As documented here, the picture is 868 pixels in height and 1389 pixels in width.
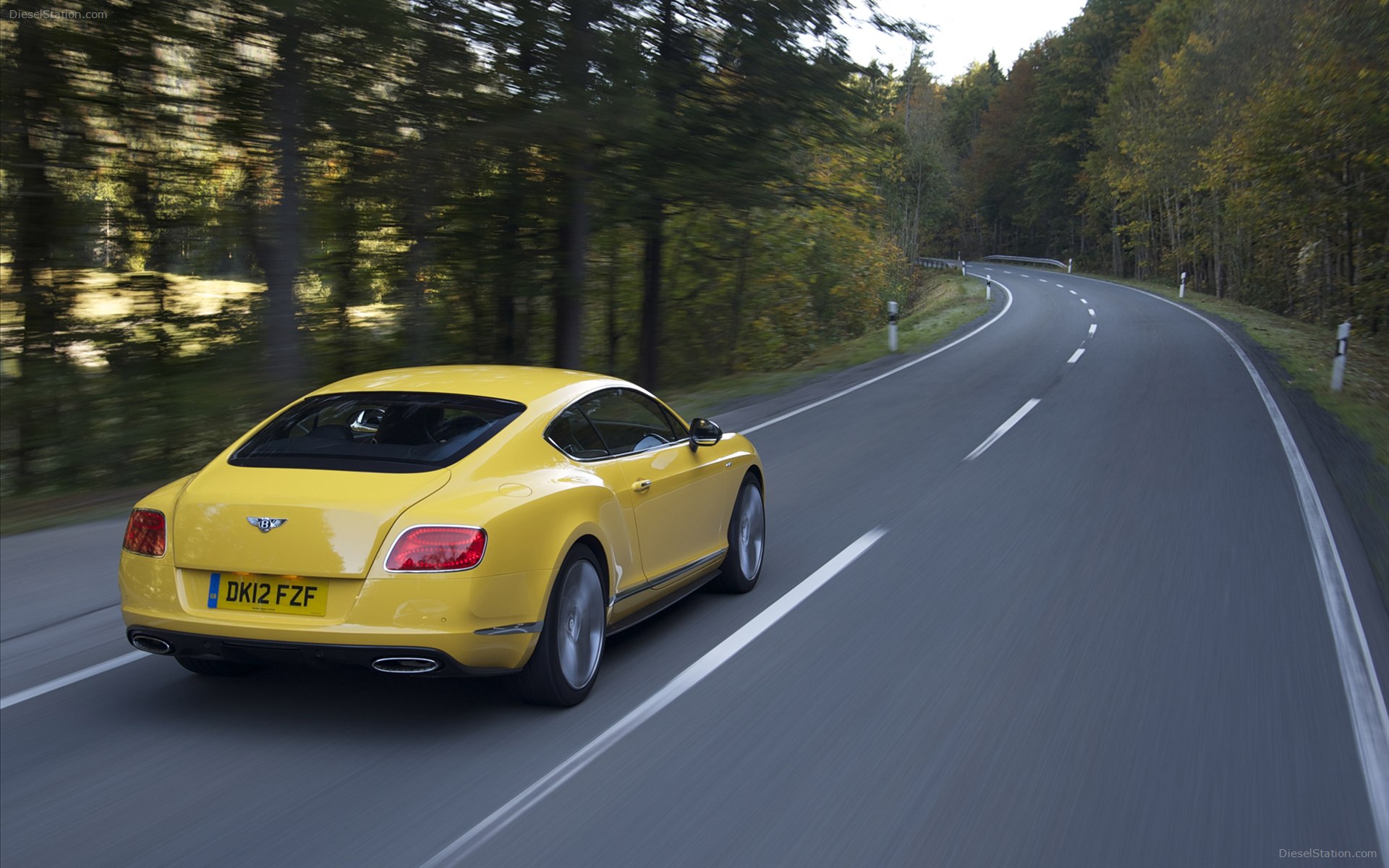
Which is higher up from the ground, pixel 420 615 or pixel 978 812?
pixel 420 615

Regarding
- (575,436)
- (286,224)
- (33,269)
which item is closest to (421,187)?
(286,224)

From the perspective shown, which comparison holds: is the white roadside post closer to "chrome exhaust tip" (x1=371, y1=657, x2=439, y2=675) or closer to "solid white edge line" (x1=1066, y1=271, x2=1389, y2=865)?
"solid white edge line" (x1=1066, y1=271, x2=1389, y2=865)

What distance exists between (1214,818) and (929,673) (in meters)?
1.63

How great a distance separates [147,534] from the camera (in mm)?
4559

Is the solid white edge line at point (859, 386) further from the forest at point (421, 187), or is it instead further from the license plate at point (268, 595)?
the license plate at point (268, 595)

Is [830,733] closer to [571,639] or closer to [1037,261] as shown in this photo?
[571,639]

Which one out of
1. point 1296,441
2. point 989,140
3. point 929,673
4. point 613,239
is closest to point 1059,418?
point 1296,441

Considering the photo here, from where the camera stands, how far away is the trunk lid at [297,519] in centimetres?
423

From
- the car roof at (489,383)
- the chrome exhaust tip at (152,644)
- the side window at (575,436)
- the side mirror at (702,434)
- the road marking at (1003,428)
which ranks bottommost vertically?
the road marking at (1003,428)

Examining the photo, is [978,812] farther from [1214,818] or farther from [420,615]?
[420,615]

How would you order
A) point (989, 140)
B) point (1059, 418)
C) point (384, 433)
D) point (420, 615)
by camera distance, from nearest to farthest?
point (420, 615)
point (384, 433)
point (1059, 418)
point (989, 140)

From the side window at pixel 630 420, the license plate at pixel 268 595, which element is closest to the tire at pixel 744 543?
the side window at pixel 630 420

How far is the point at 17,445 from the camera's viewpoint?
11.3m

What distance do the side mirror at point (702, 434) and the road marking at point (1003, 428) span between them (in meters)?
5.70
